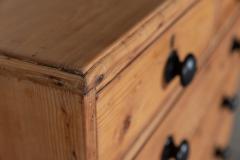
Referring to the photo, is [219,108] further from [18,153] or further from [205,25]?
[18,153]

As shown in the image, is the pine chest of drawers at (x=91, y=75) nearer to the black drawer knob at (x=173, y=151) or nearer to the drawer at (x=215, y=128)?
the black drawer knob at (x=173, y=151)

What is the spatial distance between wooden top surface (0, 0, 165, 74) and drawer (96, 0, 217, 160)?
0.05m

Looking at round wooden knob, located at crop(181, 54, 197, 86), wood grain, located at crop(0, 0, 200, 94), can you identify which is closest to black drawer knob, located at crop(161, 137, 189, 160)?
round wooden knob, located at crop(181, 54, 197, 86)

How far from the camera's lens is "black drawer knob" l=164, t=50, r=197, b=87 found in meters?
0.50

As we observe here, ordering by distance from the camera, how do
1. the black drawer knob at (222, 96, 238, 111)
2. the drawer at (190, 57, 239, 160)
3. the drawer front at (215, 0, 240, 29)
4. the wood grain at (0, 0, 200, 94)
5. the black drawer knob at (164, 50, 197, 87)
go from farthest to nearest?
the black drawer knob at (222, 96, 238, 111), the drawer at (190, 57, 239, 160), the drawer front at (215, 0, 240, 29), the black drawer knob at (164, 50, 197, 87), the wood grain at (0, 0, 200, 94)

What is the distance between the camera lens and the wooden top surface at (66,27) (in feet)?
1.04

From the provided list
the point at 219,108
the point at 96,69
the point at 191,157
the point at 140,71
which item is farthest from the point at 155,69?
the point at 219,108

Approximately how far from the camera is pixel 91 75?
12.1 inches

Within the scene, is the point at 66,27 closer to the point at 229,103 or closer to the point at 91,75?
the point at 91,75

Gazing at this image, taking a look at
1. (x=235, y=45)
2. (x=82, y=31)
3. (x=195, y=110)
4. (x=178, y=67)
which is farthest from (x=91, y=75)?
(x=235, y=45)

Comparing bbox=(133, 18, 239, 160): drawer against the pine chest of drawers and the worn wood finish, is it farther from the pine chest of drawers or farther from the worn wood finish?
the worn wood finish

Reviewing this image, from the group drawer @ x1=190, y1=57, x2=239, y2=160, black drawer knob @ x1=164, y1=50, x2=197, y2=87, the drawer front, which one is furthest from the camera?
drawer @ x1=190, y1=57, x2=239, y2=160

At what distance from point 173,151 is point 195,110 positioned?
153 mm

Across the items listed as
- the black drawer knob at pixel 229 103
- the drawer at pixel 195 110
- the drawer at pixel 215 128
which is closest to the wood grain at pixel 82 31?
the drawer at pixel 195 110
